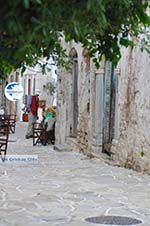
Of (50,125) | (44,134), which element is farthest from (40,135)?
(50,125)

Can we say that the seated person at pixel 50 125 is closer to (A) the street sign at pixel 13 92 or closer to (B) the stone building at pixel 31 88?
(A) the street sign at pixel 13 92

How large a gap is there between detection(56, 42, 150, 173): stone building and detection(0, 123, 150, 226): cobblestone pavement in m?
0.54

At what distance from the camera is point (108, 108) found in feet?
49.4

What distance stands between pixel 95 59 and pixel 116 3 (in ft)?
2.99

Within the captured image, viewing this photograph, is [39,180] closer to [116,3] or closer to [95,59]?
[95,59]

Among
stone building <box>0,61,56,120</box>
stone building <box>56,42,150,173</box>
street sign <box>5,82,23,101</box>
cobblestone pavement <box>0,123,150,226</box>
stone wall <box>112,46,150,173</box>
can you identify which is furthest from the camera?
stone building <box>0,61,56,120</box>

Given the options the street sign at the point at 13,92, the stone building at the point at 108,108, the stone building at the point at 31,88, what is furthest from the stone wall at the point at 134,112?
the stone building at the point at 31,88

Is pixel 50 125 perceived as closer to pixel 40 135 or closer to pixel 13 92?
pixel 40 135

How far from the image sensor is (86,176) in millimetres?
11898

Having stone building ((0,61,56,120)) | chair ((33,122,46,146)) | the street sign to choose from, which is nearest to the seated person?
chair ((33,122,46,146))

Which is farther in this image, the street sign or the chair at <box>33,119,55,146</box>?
the street sign

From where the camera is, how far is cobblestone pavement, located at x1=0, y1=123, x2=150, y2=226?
7527mm

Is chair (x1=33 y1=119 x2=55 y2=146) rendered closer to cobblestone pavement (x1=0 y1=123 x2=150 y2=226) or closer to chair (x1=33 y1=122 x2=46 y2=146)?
chair (x1=33 y1=122 x2=46 y2=146)

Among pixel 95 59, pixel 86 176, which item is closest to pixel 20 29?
pixel 95 59
